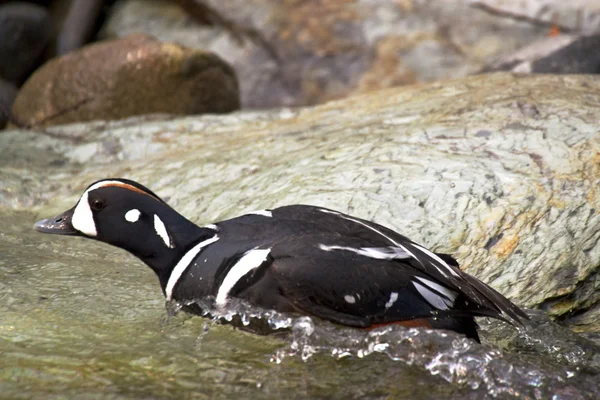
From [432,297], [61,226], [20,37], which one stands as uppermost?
[20,37]

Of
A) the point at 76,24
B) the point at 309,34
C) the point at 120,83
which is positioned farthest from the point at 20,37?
the point at 309,34

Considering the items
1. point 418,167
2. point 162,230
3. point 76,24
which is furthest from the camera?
point 76,24

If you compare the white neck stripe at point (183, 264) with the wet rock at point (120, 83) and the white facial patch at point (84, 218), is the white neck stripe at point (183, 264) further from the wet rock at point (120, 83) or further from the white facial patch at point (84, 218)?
the wet rock at point (120, 83)

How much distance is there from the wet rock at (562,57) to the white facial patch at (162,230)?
3.90 meters

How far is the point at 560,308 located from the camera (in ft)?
11.7

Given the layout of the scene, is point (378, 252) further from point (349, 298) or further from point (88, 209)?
point (88, 209)

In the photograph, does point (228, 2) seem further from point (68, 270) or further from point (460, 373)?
point (460, 373)

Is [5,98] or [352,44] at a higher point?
[352,44]

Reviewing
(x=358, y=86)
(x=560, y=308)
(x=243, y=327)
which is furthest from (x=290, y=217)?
(x=358, y=86)

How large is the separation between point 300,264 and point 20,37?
6055mm

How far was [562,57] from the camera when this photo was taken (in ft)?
20.7

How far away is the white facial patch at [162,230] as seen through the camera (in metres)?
3.35

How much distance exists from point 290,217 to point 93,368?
37.3 inches

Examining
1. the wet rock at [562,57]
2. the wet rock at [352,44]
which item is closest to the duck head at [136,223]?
the wet rock at [562,57]
